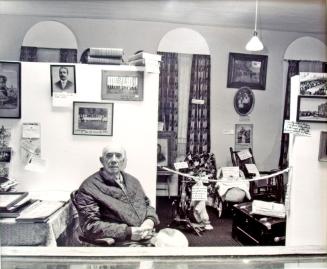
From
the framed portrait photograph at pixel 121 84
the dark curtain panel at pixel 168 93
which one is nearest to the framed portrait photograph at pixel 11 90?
the framed portrait photograph at pixel 121 84

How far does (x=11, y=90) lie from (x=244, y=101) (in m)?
3.16

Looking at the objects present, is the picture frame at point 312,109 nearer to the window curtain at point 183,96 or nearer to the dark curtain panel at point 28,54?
the window curtain at point 183,96

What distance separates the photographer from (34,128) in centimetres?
198

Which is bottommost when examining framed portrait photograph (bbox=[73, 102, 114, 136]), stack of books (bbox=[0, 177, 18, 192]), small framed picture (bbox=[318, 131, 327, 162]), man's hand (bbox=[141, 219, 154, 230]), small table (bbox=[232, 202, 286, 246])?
small table (bbox=[232, 202, 286, 246])

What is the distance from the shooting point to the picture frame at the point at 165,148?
3.97 m

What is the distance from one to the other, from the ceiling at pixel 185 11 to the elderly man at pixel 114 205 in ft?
6.60

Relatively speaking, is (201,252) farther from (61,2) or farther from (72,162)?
(61,2)

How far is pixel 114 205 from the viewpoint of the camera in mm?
1781

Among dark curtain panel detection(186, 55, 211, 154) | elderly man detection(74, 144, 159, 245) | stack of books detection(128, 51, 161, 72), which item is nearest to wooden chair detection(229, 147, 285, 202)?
dark curtain panel detection(186, 55, 211, 154)

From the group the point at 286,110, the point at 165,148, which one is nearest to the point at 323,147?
the point at 165,148

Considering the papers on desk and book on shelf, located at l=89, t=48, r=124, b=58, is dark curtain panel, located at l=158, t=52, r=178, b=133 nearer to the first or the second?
the papers on desk

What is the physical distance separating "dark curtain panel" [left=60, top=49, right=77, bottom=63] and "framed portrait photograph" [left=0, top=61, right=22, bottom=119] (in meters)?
2.17

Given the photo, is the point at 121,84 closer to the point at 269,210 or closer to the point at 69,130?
the point at 69,130

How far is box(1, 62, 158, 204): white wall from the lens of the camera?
196cm
